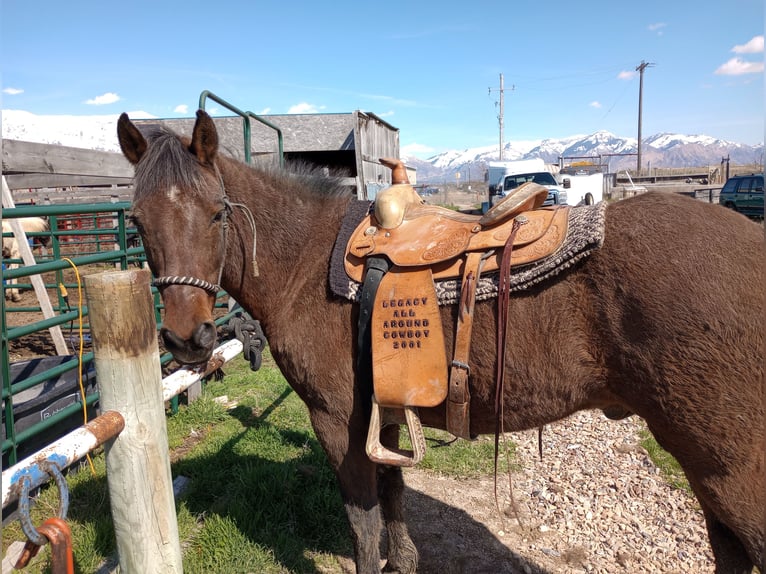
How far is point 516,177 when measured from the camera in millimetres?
20234

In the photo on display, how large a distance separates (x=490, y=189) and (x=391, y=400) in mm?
21751

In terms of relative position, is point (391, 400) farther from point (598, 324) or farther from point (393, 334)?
point (598, 324)

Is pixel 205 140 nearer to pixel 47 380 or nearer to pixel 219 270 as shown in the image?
pixel 219 270

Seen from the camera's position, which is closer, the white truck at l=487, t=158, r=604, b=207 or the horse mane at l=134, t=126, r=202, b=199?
the horse mane at l=134, t=126, r=202, b=199

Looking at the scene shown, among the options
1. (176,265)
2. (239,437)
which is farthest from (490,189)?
(176,265)

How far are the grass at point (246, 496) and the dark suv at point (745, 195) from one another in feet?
62.2

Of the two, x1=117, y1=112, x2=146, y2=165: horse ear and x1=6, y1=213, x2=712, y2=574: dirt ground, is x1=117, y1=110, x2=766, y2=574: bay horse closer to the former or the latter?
x1=117, y1=112, x2=146, y2=165: horse ear

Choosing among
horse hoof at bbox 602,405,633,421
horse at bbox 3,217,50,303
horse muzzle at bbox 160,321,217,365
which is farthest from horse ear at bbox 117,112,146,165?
horse at bbox 3,217,50,303

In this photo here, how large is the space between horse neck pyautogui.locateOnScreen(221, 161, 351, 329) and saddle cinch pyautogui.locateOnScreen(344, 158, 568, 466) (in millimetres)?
290

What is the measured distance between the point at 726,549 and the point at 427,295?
5.09ft

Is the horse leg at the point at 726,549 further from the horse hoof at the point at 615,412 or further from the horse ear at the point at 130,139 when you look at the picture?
the horse ear at the point at 130,139

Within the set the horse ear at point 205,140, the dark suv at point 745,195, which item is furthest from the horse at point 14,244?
the dark suv at point 745,195

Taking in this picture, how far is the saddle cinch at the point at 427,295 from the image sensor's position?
6.45 ft

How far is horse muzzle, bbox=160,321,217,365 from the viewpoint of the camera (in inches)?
79.5
